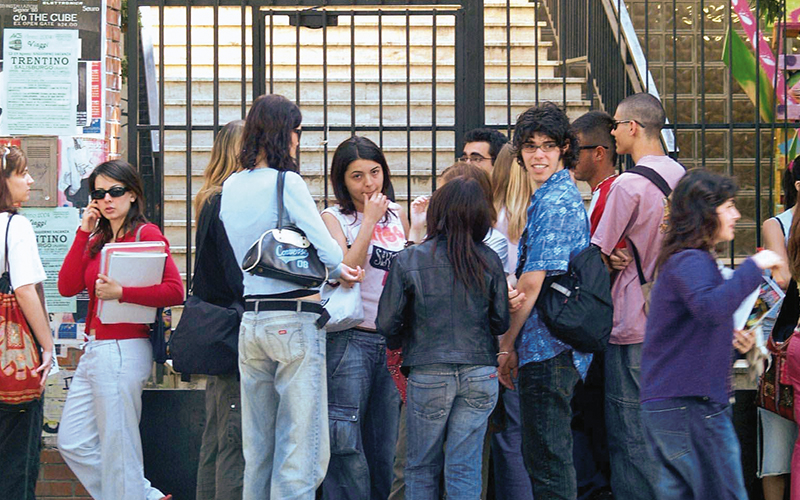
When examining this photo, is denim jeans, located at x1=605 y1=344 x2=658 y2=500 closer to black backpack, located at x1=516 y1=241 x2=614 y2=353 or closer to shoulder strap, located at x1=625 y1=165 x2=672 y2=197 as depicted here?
black backpack, located at x1=516 y1=241 x2=614 y2=353

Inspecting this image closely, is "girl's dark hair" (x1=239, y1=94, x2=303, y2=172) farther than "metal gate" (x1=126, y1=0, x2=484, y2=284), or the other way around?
"metal gate" (x1=126, y1=0, x2=484, y2=284)

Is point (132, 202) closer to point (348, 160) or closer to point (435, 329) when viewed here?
point (348, 160)

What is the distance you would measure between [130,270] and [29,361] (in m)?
0.63

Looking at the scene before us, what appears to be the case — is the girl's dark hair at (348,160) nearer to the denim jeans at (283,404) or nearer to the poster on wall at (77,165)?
the denim jeans at (283,404)

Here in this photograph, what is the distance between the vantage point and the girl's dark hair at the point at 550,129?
4.45m

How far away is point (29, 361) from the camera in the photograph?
475 centimetres

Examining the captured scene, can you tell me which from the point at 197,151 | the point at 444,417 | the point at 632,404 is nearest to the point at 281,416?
the point at 444,417

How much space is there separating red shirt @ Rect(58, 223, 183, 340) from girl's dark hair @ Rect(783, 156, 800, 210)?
3.15m

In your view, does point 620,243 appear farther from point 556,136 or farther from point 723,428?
point 723,428

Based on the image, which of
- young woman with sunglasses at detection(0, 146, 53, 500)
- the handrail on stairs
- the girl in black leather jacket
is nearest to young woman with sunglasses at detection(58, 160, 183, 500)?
young woman with sunglasses at detection(0, 146, 53, 500)

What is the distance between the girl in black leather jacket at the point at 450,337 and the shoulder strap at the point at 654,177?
0.93 m

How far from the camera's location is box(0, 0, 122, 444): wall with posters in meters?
5.58

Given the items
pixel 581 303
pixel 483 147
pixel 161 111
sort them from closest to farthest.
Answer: pixel 581 303
pixel 483 147
pixel 161 111

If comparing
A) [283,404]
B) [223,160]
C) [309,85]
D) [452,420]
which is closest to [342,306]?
[283,404]
